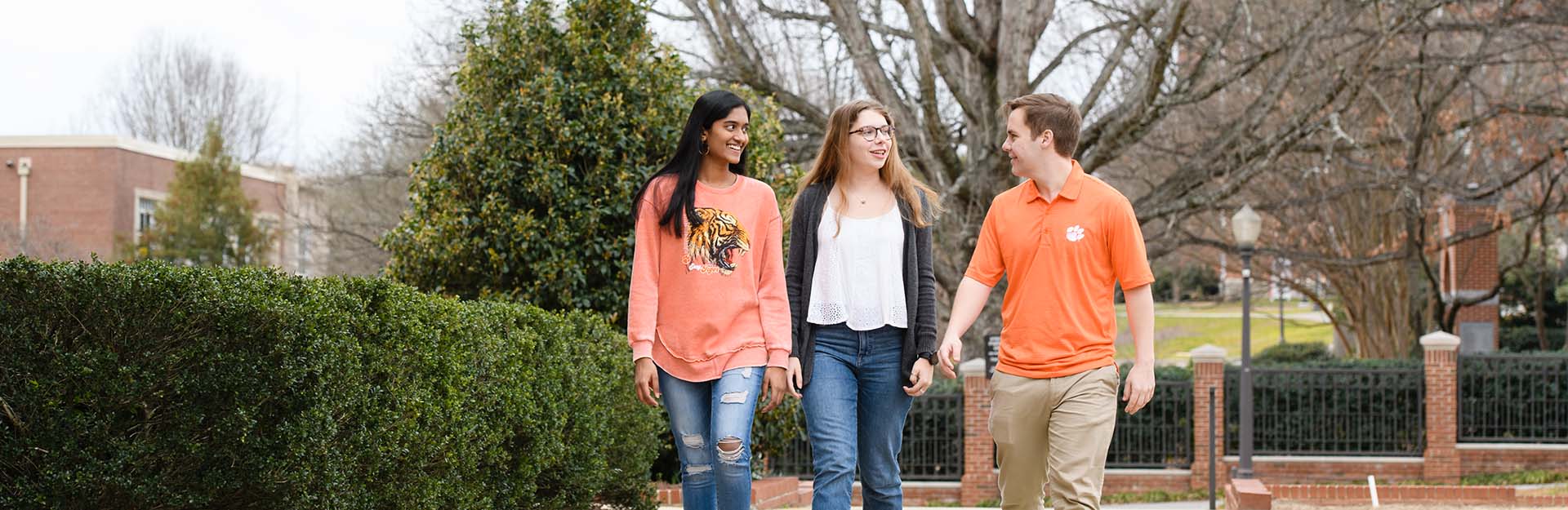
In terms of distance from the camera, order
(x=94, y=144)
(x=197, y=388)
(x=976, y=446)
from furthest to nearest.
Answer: (x=94, y=144)
(x=976, y=446)
(x=197, y=388)

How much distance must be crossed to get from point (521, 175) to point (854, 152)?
549 cm

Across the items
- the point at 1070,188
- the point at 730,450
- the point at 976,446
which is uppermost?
the point at 1070,188

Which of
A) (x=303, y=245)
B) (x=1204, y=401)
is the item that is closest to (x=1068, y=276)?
(x=1204, y=401)

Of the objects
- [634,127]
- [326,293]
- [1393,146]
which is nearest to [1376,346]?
[1393,146]

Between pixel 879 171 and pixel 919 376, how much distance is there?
2.49ft

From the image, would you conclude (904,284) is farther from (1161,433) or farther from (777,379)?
(1161,433)

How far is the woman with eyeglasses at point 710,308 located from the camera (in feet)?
15.2

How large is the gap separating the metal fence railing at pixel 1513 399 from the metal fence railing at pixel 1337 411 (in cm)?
84

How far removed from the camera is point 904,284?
481 centimetres

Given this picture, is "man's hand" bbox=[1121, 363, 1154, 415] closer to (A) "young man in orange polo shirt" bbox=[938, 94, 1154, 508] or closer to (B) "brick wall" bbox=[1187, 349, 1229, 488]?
(A) "young man in orange polo shirt" bbox=[938, 94, 1154, 508]

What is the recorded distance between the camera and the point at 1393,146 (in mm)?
22703

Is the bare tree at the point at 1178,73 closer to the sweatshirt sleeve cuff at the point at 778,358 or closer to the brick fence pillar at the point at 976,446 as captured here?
the brick fence pillar at the point at 976,446

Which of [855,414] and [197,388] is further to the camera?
[855,414]

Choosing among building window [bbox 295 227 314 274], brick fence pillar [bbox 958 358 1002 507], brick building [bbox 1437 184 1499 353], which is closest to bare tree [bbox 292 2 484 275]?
building window [bbox 295 227 314 274]
